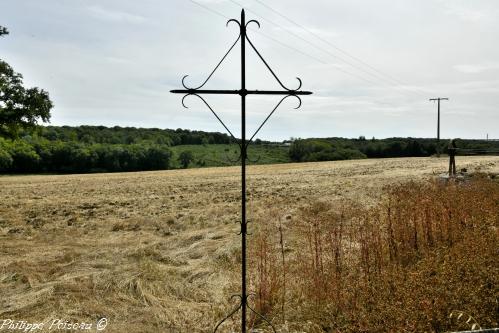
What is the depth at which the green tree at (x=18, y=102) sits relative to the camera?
17.0m

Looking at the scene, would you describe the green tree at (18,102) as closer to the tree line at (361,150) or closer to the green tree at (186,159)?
the tree line at (361,150)

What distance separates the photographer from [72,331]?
5.43 m

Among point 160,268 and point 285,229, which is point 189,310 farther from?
point 285,229

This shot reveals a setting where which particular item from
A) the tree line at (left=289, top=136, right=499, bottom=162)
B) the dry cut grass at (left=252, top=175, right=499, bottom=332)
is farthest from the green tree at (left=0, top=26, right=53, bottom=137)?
the tree line at (left=289, top=136, right=499, bottom=162)

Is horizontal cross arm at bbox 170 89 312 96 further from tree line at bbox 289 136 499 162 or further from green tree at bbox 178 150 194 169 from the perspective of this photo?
green tree at bbox 178 150 194 169

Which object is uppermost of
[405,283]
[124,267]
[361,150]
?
[361,150]

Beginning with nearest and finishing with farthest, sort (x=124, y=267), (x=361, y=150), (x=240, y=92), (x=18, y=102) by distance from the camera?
(x=240, y=92), (x=124, y=267), (x=18, y=102), (x=361, y=150)

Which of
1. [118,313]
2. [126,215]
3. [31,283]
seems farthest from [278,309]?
[126,215]

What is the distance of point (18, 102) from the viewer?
17.2 m

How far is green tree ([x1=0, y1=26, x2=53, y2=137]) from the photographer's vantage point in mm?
16984

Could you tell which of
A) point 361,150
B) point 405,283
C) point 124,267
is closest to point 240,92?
point 405,283

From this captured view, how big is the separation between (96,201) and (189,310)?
52.8 ft

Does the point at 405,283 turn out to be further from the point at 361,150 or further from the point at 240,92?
the point at 361,150

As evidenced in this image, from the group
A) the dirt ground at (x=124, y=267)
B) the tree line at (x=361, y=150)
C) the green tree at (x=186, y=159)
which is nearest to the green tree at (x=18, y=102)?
the dirt ground at (x=124, y=267)
